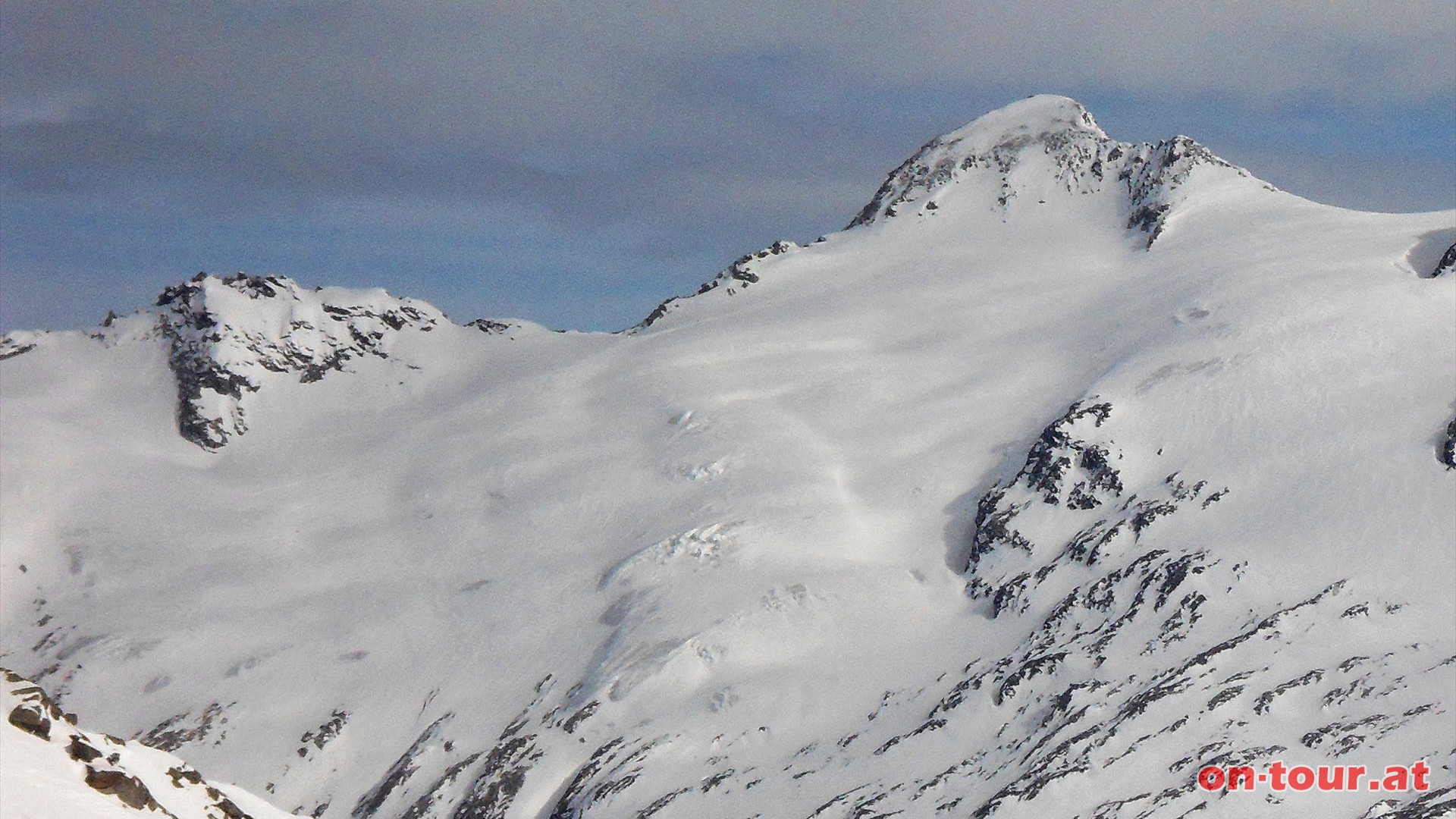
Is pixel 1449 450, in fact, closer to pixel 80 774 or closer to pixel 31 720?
pixel 80 774

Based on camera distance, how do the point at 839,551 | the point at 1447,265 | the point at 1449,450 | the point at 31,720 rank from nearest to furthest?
the point at 31,720 → the point at 1449,450 → the point at 839,551 → the point at 1447,265

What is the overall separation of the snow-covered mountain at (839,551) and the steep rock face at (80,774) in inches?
2418

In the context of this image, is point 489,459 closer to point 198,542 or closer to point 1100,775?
point 198,542

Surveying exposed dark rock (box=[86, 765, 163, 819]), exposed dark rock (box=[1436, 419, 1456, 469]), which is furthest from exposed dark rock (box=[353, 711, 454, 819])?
exposed dark rock (box=[1436, 419, 1456, 469])

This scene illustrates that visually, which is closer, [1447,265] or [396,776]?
[396,776]

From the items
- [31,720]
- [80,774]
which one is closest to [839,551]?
[31,720]

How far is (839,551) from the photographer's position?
449ft

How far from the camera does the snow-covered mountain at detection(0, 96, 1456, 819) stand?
99188mm

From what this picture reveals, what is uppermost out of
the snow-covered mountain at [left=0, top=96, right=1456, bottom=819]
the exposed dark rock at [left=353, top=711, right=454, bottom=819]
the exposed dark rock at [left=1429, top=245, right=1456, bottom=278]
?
the exposed dark rock at [left=1429, top=245, right=1456, bottom=278]

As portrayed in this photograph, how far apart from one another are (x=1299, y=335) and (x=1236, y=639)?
171ft

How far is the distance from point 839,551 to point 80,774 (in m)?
103

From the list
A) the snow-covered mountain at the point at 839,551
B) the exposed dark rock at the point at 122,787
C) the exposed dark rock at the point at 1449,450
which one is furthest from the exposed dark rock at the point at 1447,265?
the exposed dark rock at the point at 122,787

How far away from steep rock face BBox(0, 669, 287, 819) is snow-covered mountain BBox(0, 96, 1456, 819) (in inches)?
2418

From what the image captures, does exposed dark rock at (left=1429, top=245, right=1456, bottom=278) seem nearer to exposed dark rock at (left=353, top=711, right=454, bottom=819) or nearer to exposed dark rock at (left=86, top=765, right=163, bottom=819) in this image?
exposed dark rock at (left=353, top=711, right=454, bottom=819)
